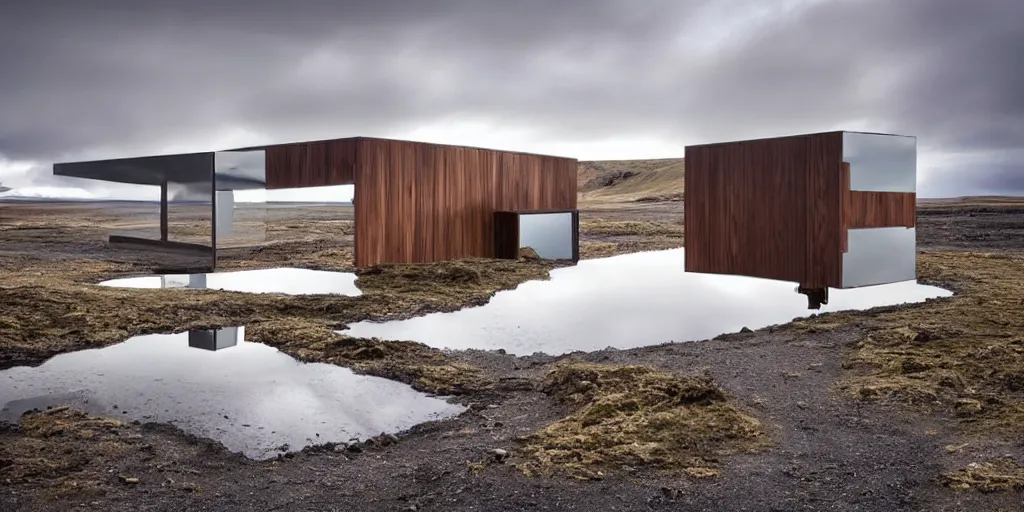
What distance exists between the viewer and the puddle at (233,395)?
507 cm

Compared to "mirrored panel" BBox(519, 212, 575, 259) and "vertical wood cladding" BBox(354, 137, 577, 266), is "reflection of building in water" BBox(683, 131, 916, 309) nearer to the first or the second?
"mirrored panel" BBox(519, 212, 575, 259)

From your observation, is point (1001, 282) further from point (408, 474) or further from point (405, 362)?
point (408, 474)

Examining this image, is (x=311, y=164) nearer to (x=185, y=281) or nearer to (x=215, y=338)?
(x=185, y=281)

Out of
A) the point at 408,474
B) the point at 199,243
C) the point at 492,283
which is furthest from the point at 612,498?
the point at 199,243

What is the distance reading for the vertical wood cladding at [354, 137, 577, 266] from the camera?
14.3 m

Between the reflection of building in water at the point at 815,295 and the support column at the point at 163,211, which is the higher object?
the support column at the point at 163,211

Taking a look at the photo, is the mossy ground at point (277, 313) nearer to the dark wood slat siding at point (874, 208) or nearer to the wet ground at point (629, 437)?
the wet ground at point (629, 437)

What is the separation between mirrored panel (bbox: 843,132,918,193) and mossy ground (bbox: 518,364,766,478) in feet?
21.0

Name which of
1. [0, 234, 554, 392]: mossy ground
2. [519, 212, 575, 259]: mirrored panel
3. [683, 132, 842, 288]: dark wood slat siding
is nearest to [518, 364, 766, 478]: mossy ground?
[0, 234, 554, 392]: mossy ground

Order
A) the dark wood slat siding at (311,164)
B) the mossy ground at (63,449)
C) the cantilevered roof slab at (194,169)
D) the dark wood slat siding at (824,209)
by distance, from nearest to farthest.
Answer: the mossy ground at (63,449) < the dark wood slat siding at (824,209) < the dark wood slat siding at (311,164) < the cantilevered roof slab at (194,169)

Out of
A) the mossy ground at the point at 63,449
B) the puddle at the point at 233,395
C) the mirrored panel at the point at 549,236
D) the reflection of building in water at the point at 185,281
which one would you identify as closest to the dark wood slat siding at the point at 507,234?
the mirrored panel at the point at 549,236

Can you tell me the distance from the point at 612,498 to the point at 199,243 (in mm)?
15266

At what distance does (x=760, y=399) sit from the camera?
18.6 feet

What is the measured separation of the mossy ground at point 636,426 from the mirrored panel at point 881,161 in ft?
21.0
